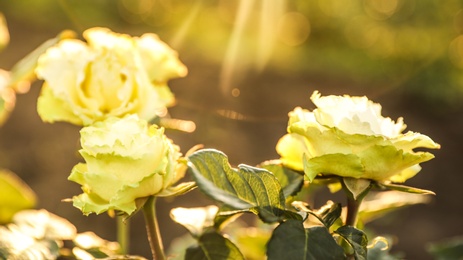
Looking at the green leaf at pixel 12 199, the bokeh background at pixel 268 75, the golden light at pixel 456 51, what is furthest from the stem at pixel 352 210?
the golden light at pixel 456 51

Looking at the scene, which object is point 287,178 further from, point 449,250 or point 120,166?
point 449,250

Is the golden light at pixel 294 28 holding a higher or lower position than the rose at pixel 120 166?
higher

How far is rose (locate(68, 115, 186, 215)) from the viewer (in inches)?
17.4

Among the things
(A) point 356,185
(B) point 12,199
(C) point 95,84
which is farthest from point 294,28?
(A) point 356,185

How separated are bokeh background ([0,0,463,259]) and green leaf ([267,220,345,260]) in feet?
5.29

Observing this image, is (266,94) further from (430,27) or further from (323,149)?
(323,149)

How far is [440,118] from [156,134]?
9.54 feet

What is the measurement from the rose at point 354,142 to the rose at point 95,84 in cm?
18

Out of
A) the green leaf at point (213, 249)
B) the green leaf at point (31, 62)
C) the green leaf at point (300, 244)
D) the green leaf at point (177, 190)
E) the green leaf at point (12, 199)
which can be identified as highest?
the green leaf at point (31, 62)

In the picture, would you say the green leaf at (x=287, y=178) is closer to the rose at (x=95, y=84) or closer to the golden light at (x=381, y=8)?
the rose at (x=95, y=84)

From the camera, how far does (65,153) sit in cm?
260

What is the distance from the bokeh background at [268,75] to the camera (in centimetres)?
239

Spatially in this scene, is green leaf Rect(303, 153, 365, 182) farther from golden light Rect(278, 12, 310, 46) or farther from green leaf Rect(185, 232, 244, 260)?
golden light Rect(278, 12, 310, 46)

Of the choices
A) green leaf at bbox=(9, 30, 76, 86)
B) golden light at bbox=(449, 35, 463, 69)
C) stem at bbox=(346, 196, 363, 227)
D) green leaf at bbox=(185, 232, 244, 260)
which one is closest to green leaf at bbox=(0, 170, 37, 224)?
green leaf at bbox=(9, 30, 76, 86)
